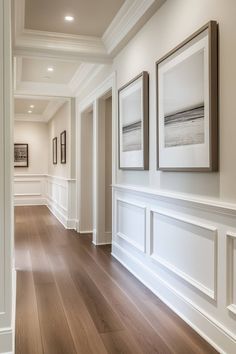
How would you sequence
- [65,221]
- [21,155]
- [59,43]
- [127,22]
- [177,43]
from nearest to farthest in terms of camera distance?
1. [177,43]
2. [127,22]
3. [59,43]
4. [65,221]
5. [21,155]

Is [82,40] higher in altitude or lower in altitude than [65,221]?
higher

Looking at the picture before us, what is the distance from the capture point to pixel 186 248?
2.58m

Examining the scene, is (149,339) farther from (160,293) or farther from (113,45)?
(113,45)

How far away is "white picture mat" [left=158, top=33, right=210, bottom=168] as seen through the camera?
2252mm

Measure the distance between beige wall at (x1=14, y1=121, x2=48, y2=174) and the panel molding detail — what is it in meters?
9.21

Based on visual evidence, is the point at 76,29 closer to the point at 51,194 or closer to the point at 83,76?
the point at 83,76

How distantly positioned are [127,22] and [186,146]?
1672 mm

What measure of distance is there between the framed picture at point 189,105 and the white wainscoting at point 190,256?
30 cm

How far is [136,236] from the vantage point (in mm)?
3664

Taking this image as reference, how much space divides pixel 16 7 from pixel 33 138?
764cm

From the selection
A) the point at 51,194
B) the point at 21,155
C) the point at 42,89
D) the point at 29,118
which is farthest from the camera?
the point at 21,155

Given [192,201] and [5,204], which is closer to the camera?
[5,204]

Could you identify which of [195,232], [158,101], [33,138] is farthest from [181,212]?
[33,138]

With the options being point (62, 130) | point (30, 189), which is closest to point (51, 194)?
point (30, 189)
